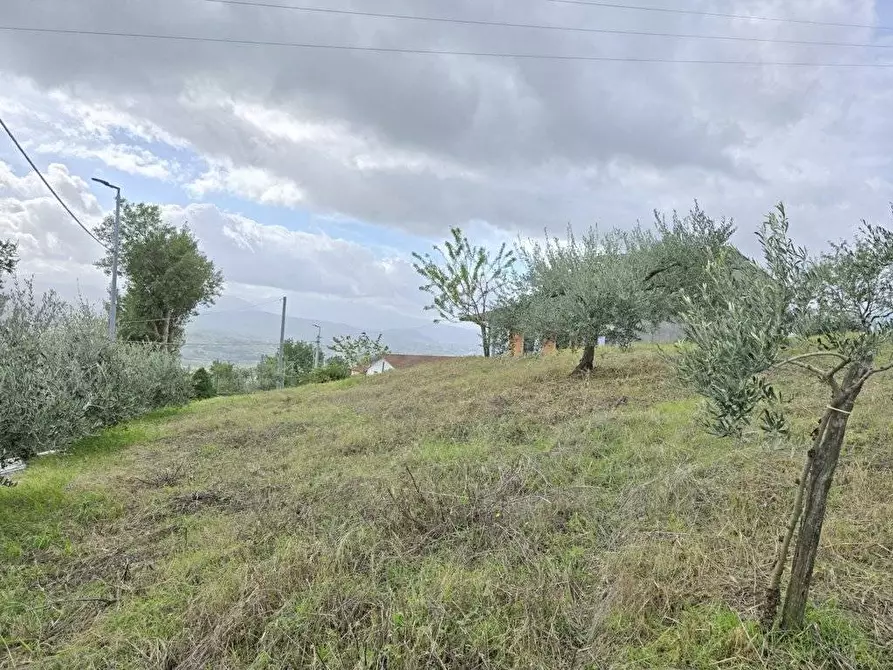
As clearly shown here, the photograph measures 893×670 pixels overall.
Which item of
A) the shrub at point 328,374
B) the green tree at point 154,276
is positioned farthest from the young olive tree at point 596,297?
the green tree at point 154,276

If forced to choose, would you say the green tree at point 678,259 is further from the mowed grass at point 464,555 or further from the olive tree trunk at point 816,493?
the olive tree trunk at point 816,493

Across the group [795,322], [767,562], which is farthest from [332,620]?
[795,322]

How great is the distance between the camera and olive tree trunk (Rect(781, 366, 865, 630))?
9.26 ft

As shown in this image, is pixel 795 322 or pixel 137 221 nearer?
pixel 795 322

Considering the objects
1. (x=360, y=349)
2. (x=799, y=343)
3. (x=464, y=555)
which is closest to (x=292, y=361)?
(x=360, y=349)

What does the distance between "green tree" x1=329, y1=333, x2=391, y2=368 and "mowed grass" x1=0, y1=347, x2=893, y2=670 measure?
31.3m

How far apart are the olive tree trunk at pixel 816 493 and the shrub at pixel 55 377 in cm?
931

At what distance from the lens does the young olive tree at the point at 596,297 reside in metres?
12.2

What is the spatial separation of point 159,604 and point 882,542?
554 cm

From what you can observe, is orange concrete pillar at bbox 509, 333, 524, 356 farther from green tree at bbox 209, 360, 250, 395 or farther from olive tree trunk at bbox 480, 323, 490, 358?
green tree at bbox 209, 360, 250, 395

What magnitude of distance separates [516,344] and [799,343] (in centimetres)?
2040

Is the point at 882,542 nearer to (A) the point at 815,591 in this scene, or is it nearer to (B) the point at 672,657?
(A) the point at 815,591

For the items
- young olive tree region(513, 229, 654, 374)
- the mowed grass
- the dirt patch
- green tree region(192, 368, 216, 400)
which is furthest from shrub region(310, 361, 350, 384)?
the dirt patch

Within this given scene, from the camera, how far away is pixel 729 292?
3.16m
